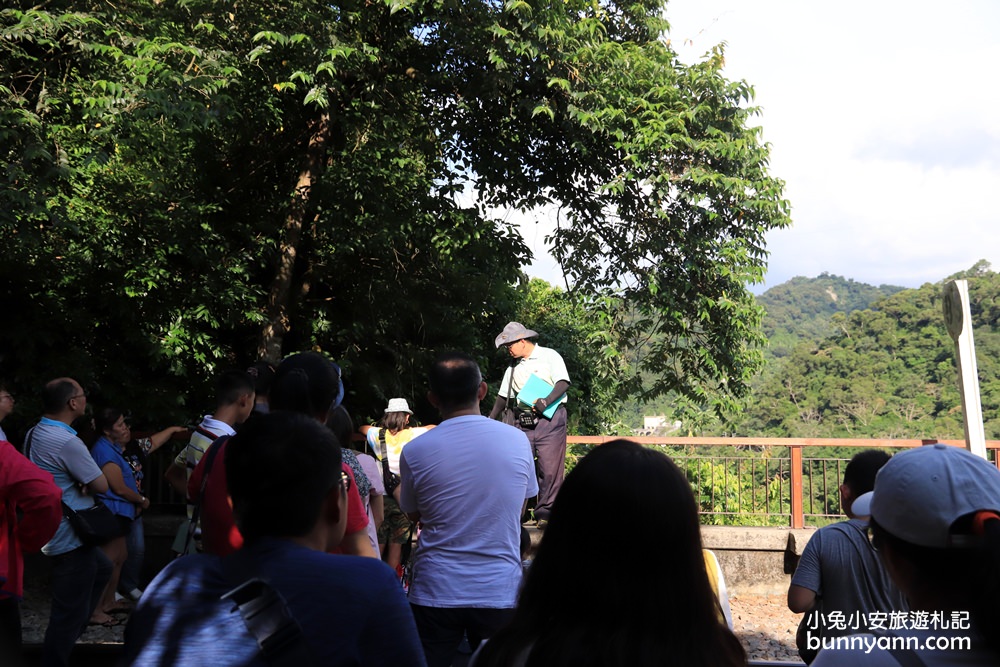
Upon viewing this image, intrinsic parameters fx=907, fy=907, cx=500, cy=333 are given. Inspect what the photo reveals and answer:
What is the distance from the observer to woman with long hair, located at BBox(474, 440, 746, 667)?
1.65 m

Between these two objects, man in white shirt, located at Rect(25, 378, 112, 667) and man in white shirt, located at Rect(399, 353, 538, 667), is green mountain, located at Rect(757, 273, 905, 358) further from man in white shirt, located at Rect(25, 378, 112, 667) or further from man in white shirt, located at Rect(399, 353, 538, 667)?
man in white shirt, located at Rect(399, 353, 538, 667)

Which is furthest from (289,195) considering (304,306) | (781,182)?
(781,182)

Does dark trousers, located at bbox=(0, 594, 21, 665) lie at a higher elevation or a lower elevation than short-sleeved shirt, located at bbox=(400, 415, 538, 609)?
lower

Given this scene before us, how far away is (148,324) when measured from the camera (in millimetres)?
10477

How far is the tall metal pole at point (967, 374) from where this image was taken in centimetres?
495

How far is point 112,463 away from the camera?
731 cm

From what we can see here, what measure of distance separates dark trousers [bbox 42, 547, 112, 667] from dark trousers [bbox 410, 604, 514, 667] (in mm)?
2434

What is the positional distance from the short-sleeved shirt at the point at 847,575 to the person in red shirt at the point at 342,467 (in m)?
1.72

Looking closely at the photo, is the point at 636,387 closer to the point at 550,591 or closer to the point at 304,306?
the point at 304,306

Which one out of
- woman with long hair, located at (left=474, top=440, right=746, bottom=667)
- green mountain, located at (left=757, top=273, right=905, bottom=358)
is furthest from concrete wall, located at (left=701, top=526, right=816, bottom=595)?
green mountain, located at (left=757, top=273, right=905, bottom=358)

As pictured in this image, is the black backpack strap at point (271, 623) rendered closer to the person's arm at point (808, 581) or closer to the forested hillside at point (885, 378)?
the person's arm at point (808, 581)

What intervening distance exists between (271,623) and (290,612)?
0.14 feet

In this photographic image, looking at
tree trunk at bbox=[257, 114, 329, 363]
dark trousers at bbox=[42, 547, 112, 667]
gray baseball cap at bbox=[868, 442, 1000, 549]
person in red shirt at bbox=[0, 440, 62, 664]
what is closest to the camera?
gray baseball cap at bbox=[868, 442, 1000, 549]

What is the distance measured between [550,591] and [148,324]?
9694 millimetres
